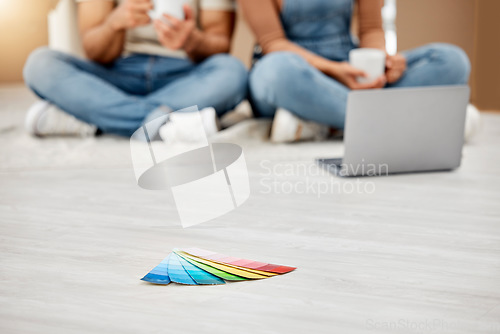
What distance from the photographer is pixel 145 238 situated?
0.97m

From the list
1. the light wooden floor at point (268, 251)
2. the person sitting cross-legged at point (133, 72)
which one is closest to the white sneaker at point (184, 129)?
the person sitting cross-legged at point (133, 72)

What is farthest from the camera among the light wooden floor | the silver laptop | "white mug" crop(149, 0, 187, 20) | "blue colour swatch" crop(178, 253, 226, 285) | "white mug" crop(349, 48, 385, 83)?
"white mug" crop(149, 0, 187, 20)

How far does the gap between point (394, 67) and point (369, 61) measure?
224 mm

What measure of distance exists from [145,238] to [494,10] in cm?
187

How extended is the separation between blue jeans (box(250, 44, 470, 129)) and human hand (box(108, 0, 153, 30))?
333mm

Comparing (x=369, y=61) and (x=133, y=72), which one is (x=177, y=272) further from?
(x=133, y=72)

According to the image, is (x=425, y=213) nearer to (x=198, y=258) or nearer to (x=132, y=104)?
(x=198, y=258)

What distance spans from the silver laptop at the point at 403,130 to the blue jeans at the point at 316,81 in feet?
1.02

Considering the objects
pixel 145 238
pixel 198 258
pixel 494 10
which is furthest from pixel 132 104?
pixel 494 10

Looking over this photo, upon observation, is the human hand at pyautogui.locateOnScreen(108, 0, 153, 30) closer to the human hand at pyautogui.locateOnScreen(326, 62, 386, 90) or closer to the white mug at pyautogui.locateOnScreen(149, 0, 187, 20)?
the white mug at pyautogui.locateOnScreen(149, 0, 187, 20)

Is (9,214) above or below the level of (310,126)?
above

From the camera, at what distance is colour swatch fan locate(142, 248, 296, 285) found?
0.80 metres

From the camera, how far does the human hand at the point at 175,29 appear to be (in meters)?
1.66

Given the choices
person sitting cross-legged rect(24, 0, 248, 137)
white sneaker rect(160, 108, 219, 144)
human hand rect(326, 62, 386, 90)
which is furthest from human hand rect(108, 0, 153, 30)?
human hand rect(326, 62, 386, 90)
